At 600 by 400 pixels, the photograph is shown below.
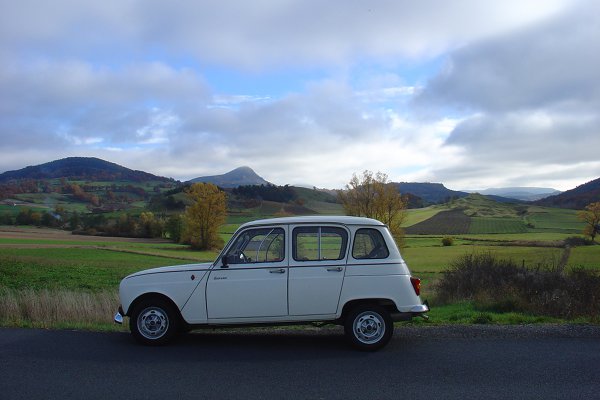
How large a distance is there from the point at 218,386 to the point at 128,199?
116 meters

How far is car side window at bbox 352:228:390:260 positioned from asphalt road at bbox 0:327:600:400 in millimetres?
1315

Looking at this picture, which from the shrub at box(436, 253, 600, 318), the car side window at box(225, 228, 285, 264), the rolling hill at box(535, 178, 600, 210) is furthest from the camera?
the rolling hill at box(535, 178, 600, 210)

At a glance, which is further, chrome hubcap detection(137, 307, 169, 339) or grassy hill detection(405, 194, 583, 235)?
grassy hill detection(405, 194, 583, 235)

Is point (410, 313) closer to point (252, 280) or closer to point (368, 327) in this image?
point (368, 327)

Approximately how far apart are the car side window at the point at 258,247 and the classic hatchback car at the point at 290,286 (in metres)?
0.01

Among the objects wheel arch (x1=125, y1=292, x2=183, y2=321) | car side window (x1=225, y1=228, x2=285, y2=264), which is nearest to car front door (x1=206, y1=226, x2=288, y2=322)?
car side window (x1=225, y1=228, x2=285, y2=264)

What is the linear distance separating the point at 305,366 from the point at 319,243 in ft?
5.96

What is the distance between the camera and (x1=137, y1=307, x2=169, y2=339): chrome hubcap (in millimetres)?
7543

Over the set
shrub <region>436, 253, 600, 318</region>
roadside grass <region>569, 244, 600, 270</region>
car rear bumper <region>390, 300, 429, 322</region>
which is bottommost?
roadside grass <region>569, 244, 600, 270</region>

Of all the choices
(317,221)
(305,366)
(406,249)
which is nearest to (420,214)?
(406,249)

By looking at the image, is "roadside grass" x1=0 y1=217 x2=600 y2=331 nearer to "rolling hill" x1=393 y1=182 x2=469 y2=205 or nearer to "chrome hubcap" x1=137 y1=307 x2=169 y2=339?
"chrome hubcap" x1=137 y1=307 x2=169 y2=339

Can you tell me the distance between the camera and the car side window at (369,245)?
7.52 meters

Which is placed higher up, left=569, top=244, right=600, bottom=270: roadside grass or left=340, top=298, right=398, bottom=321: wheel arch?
left=340, top=298, right=398, bottom=321: wheel arch

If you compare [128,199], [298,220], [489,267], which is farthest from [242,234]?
[128,199]
